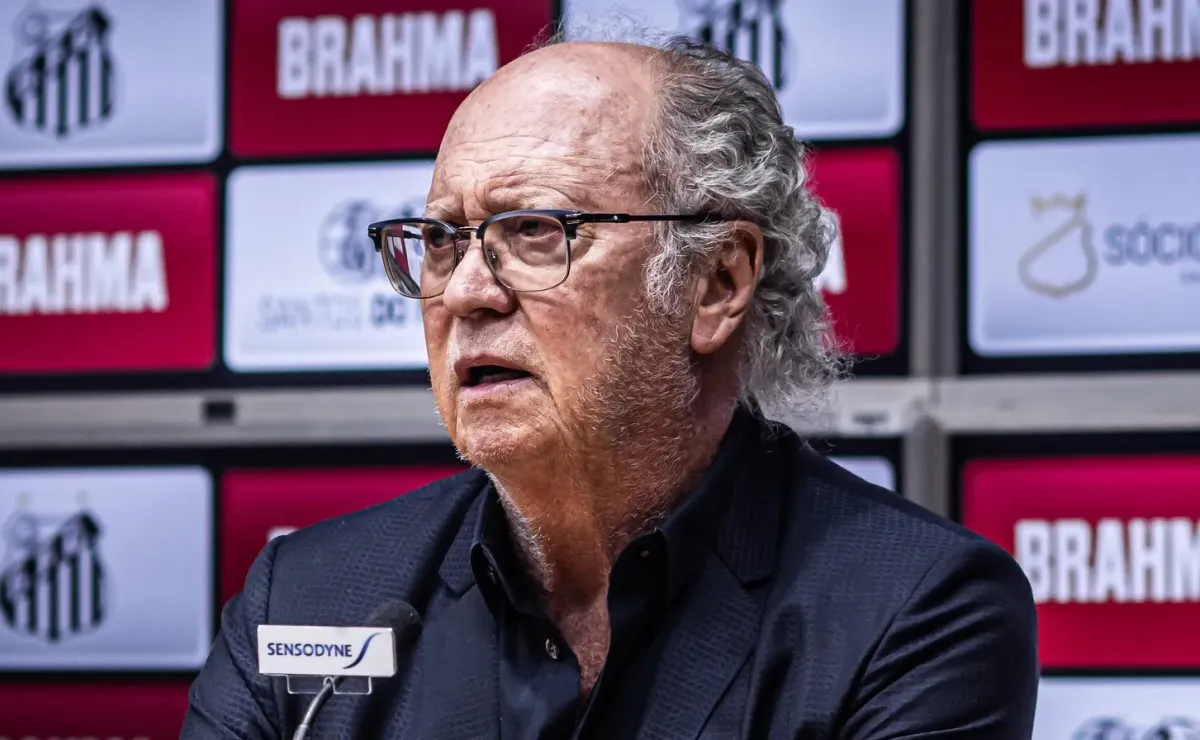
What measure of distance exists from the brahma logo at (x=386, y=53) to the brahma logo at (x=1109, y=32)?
3.67 ft

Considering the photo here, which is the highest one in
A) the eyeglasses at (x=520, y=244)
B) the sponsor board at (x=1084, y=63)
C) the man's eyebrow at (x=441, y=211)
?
the sponsor board at (x=1084, y=63)

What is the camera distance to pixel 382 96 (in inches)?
119

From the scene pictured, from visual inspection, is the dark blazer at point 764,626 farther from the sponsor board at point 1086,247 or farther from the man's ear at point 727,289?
the sponsor board at point 1086,247

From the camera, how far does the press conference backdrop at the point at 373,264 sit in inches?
107

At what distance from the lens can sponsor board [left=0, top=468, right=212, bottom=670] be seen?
3049 mm

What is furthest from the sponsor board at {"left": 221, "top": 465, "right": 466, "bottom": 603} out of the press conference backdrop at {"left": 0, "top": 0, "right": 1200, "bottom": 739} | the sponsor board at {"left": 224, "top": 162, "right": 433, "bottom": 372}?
the sponsor board at {"left": 224, "top": 162, "right": 433, "bottom": 372}

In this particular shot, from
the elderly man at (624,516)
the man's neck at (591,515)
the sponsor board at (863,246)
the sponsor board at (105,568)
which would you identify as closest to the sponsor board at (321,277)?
the sponsor board at (105,568)

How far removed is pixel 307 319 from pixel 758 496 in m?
1.56

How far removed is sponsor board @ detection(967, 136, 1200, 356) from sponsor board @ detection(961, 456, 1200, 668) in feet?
0.82

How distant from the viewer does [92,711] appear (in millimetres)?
3070

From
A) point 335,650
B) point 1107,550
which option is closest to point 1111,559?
point 1107,550

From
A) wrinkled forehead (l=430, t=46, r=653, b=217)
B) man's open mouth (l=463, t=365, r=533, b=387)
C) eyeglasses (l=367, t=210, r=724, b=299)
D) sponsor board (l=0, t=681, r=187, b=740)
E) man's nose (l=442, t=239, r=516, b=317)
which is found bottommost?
sponsor board (l=0, t=681, r=187, b=740)

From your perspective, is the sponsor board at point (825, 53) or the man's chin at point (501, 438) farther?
the sponsor board at point (825, 53)

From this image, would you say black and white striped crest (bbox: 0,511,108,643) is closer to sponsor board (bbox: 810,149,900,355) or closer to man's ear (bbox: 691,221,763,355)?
sponsor board (bbox: 810,149,900,355)
